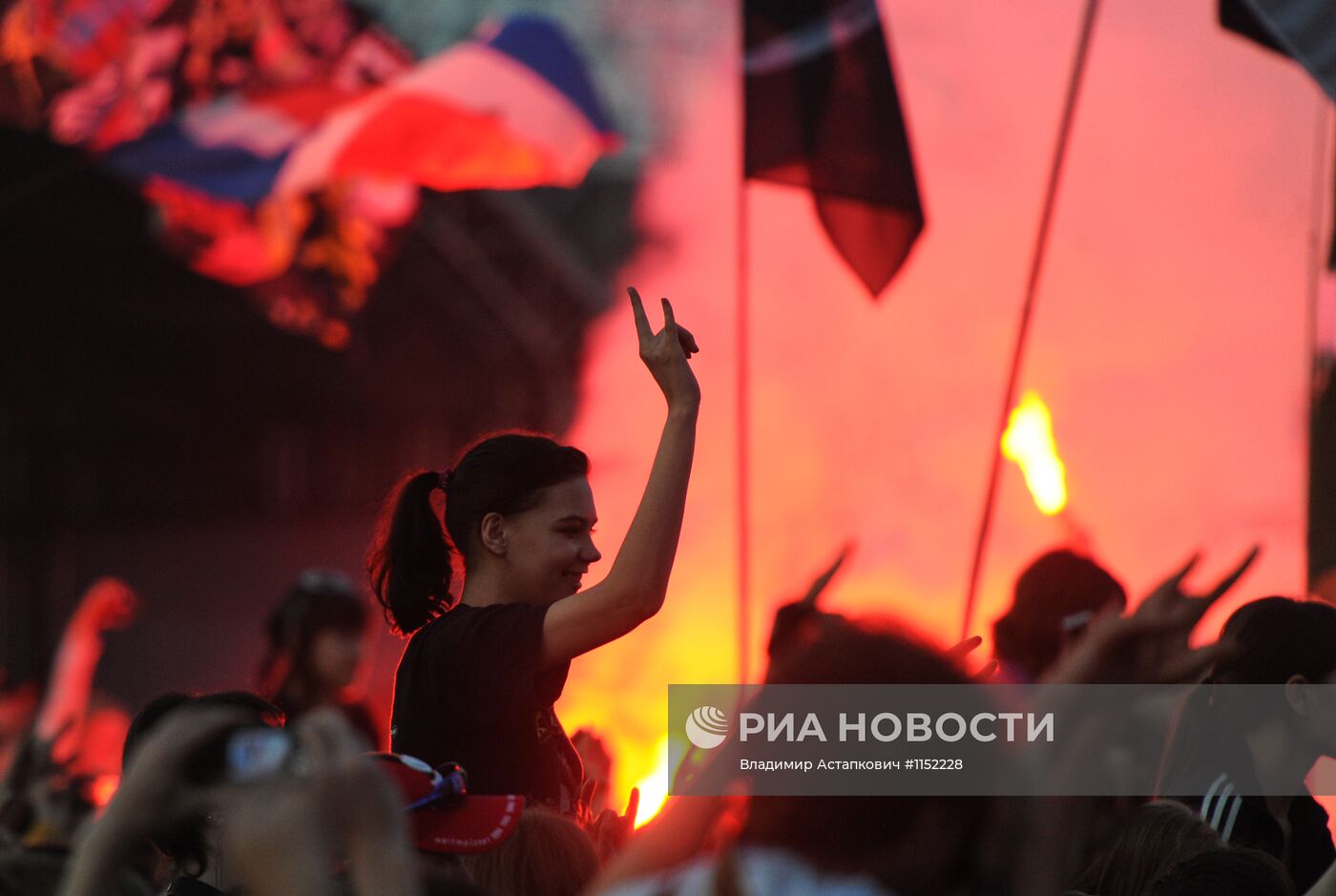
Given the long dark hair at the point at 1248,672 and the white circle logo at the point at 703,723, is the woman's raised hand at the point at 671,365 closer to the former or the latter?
the white circle logo at the point at 703,723

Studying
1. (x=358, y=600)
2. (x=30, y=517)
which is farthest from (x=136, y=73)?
(x=358, y=600)

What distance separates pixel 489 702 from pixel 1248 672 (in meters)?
1.10

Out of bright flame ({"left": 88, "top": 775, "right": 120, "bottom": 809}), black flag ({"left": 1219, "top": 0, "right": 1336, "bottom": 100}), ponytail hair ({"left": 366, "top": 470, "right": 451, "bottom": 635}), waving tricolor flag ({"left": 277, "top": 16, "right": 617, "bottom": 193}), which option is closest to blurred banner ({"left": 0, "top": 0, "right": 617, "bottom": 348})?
waving tricolor flag ({"left": 277, "top": 16, "right": 617, "bottom": 193})

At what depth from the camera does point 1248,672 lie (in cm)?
246

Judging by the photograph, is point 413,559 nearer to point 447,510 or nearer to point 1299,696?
point 447,510

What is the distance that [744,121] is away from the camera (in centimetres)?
503

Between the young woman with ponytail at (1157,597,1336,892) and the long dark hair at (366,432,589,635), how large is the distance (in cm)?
95

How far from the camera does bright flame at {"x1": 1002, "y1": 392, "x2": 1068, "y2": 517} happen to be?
14.8 ft

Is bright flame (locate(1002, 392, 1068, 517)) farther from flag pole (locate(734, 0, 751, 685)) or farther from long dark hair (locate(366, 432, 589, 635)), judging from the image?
long dark hair (locate(366, 432, 589, 635))

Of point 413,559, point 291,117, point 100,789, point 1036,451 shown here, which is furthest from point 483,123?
point 413,559

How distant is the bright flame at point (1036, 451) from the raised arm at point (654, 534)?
8.35 ft

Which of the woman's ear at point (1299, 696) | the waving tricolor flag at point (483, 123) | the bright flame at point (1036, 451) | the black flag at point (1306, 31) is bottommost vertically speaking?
the woman's ear at point (1299, 696)

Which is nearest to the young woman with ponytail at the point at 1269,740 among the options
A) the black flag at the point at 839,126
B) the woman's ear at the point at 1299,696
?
the woman's ear at the point at 1299,696

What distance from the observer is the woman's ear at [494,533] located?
2297mm
